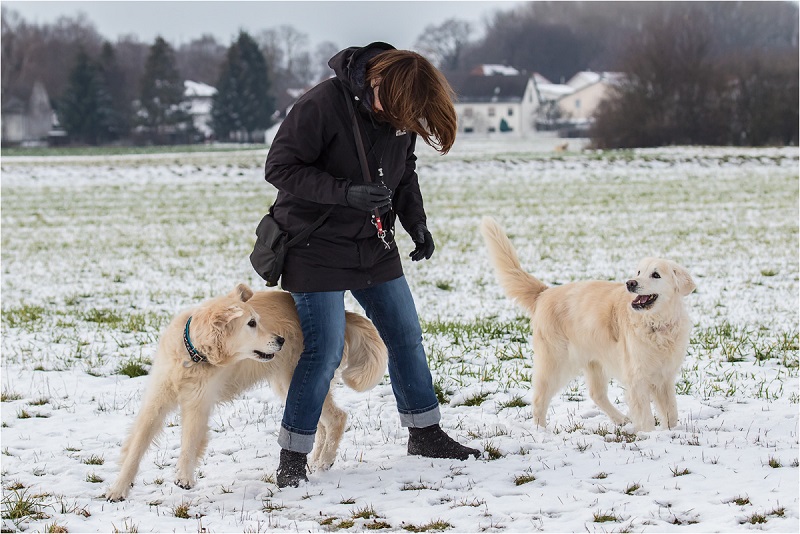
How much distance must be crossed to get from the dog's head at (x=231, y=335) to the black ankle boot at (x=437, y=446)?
0.93m

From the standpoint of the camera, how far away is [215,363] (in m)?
3.95

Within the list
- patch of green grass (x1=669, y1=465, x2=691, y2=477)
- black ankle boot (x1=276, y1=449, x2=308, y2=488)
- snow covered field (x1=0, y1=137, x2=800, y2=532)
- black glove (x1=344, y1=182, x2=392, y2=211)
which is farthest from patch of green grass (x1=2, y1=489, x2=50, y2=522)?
patch of green grass (x1=669, y1=465, x2=691, y2=477)

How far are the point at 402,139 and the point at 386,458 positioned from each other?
5.46 feet

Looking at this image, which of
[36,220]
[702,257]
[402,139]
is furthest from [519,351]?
[36,220]

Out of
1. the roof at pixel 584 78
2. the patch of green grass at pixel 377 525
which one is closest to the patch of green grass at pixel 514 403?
the patch of green grass at pixel 377 525

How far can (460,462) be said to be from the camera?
13.9 ft

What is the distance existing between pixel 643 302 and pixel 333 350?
179 cm

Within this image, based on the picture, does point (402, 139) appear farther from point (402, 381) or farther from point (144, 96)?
point (144, 96)

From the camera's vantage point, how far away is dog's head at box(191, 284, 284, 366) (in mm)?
3885

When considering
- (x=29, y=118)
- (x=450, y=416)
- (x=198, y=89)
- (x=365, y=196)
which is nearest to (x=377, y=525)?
(x=365, y=196)

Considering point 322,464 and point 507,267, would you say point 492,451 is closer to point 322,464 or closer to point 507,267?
point 322,464

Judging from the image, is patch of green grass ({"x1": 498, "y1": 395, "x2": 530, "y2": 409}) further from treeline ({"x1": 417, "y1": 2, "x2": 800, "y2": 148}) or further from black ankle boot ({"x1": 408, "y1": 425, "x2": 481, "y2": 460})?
treeline ({"x1": 417, "y1": 2, "x2": 800, "y2": 148})

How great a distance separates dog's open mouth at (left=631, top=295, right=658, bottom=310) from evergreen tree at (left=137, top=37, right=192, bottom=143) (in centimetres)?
6714

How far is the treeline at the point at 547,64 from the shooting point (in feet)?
153
